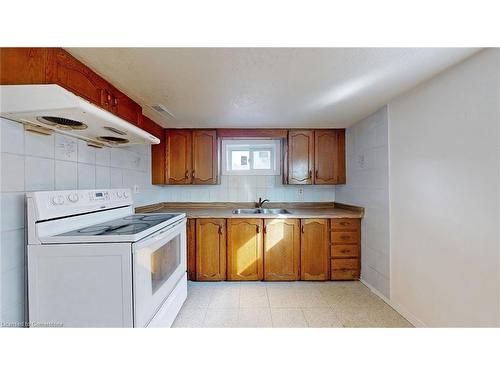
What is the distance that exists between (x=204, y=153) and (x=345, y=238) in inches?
80.3

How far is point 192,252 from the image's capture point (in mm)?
2479

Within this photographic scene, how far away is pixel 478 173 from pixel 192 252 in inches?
98.1

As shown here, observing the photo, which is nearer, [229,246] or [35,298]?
[35,298]

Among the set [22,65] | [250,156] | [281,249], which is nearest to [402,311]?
[281,249]

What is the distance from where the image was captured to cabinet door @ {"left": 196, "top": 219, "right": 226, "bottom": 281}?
2.46 metres

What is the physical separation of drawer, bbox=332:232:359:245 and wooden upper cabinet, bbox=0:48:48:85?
8.92 feet

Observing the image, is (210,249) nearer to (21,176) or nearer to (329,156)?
(21,176)

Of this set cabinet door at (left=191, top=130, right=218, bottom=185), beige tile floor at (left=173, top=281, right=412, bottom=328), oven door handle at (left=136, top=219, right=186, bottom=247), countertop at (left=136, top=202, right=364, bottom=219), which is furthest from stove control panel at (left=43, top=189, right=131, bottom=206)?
beige tile floor at (left=173, top=281, right=412, bottom=328)

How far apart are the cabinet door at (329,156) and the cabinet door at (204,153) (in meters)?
1.37

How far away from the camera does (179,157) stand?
2777 mm

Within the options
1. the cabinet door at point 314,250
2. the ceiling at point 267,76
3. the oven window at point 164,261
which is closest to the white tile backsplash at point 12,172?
the ceiling at point 267,76

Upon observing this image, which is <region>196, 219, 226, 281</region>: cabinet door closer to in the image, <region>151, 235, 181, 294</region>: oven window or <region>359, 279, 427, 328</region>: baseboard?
<region>151, 235, 181, 294</region>: oven window
